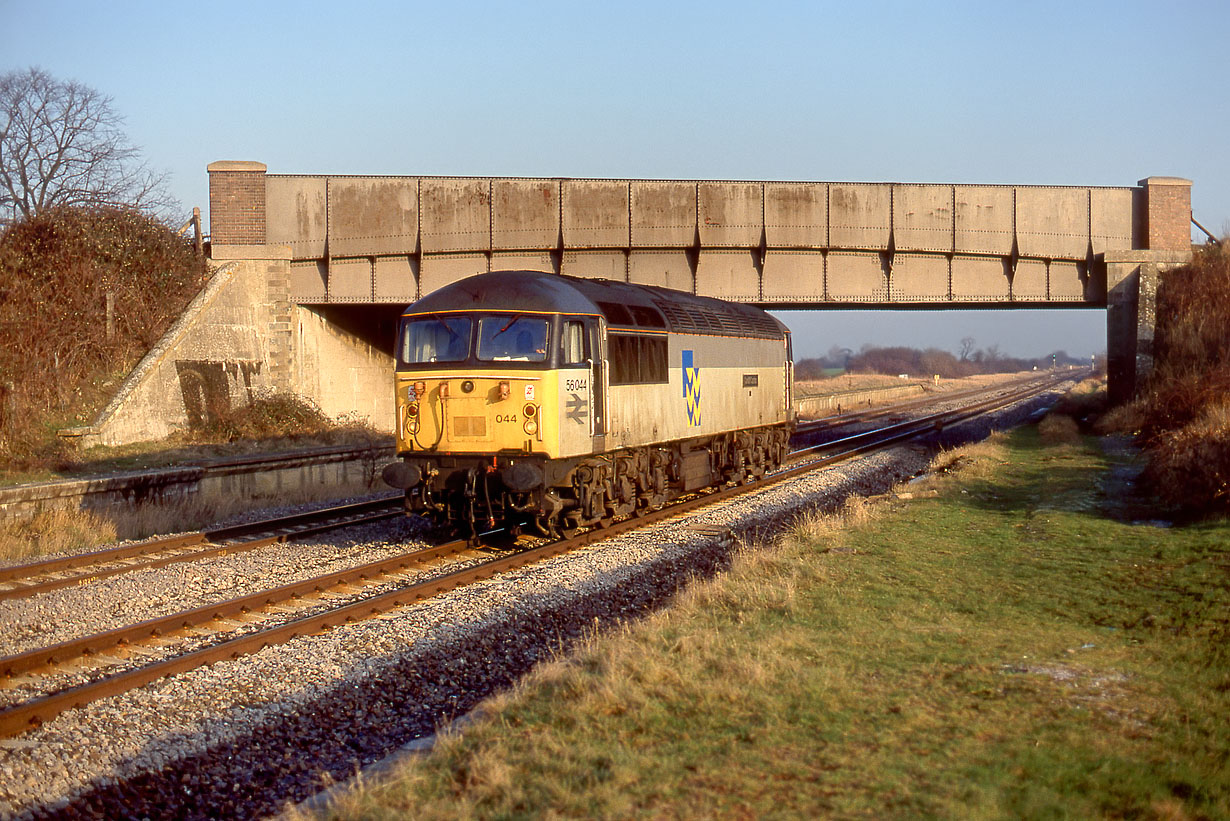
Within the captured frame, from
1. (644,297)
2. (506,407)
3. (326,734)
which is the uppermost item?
(644,297)

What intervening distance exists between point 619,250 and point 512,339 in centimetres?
1365

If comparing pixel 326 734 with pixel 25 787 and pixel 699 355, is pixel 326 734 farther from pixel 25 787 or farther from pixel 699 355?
pixel 699 355

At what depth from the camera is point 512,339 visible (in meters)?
13.6

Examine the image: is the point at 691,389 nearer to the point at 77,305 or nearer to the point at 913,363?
the point at 77,305

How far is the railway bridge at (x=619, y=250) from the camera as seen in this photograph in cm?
2591

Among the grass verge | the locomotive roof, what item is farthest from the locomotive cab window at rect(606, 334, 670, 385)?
the grass verge

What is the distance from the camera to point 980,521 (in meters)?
14.9

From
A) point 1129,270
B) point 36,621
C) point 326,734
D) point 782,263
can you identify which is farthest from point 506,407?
point 1129,270

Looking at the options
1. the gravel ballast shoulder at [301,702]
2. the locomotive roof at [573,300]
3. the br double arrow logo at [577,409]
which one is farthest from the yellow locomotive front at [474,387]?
the gravel ballast shoulder at [301,702]

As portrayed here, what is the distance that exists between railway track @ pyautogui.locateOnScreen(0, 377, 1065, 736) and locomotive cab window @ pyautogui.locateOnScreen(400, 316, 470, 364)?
8.17 ft

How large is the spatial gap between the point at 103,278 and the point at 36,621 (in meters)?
17.5

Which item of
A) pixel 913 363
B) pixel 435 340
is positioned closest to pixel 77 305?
pixel 435 340

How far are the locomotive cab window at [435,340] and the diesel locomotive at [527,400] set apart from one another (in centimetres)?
2

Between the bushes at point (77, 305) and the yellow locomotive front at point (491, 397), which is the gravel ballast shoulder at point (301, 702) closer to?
the yellow locomotive front at point (491, 397)
